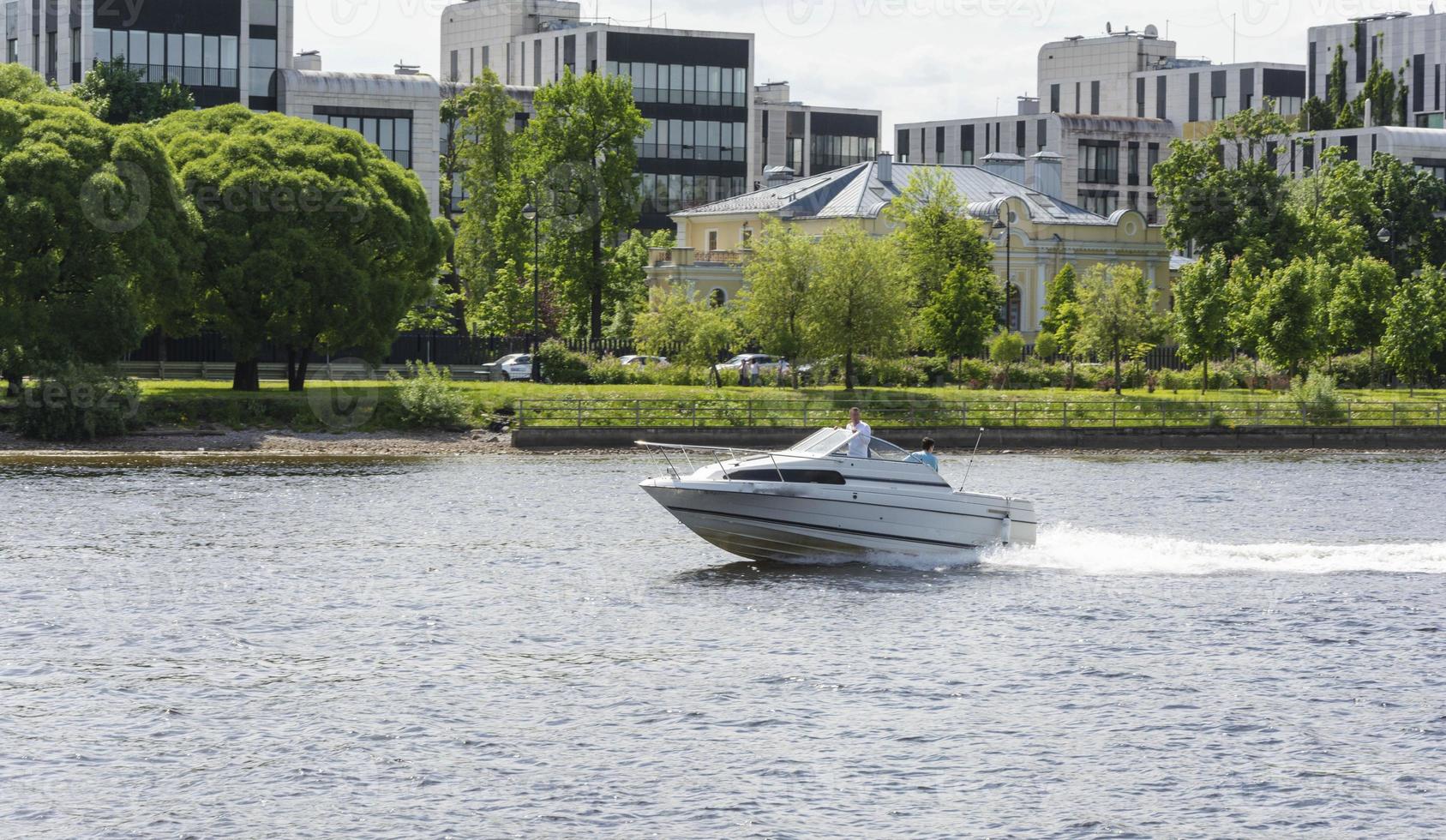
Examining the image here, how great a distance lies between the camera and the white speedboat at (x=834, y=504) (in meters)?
34.9

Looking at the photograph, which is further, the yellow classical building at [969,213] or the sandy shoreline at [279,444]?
the yellow classical building at [969,213]

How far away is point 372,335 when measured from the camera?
68625 mm

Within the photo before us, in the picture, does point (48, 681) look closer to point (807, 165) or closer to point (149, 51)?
point (149, 51)

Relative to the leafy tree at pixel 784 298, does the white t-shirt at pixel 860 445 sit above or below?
below

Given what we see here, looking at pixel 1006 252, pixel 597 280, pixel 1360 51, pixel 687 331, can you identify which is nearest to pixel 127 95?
pixel 597 280

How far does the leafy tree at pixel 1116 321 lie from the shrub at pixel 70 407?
137 feet

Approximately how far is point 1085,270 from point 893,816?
87.6 m

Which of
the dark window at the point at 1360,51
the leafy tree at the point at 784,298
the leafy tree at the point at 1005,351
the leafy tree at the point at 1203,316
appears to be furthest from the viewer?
the dark window at the point at 1360,51

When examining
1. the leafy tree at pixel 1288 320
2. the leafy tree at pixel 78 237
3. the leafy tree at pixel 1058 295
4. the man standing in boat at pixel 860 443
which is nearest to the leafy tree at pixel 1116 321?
the leafy tree at pixel 1288 320

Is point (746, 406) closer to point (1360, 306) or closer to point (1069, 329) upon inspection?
point (1069, 329)

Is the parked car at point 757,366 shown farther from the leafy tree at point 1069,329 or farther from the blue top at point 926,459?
the blue top at point 926,459

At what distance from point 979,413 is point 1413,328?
1057 inches

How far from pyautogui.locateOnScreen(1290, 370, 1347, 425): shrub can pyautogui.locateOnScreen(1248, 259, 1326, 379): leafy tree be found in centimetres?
761

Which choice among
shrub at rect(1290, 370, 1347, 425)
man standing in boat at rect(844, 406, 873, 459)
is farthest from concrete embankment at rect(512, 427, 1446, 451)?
man standing in boat at rect(844, 406, 873, 459)
